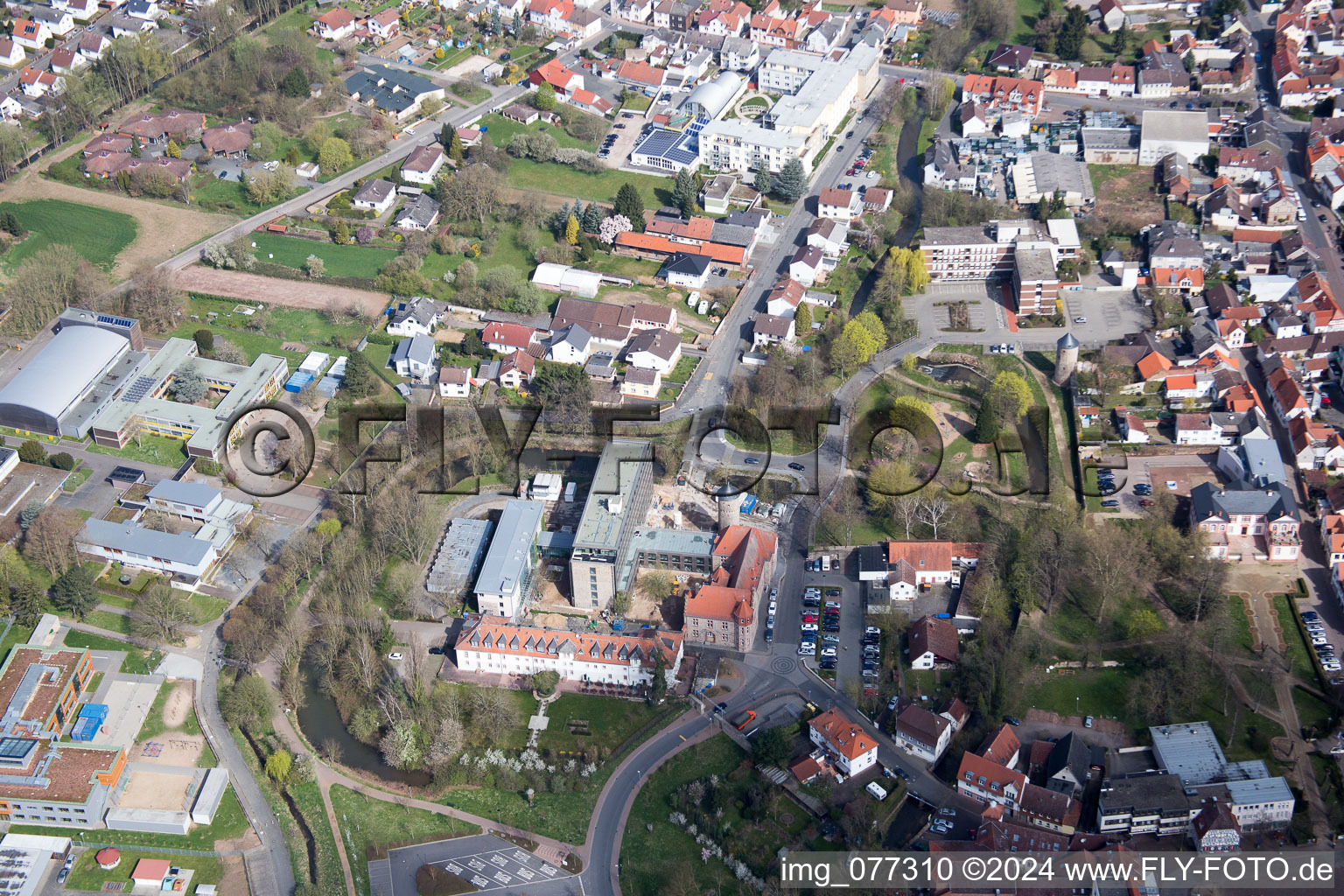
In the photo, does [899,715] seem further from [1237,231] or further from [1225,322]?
[1237,231]

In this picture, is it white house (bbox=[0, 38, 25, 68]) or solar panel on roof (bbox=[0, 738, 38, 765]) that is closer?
solar panel on roof (bbox=[0, 738, 38, 765])

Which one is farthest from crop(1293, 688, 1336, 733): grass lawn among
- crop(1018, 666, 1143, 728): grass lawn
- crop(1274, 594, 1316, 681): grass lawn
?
crop(1018, 666, 1143, 728): grass lawn

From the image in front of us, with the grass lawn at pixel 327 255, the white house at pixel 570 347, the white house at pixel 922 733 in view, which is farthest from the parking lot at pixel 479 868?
the grass lawn at pixel 327 255

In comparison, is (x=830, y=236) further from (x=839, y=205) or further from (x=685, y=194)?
(x=685, y=194)

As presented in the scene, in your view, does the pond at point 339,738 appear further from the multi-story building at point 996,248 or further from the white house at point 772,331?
the multi-story building at point 996,248

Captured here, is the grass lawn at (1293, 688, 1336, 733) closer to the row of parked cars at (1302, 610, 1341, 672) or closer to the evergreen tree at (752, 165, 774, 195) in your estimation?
the row of parked cars at (1302, 610, 1341, 672)
